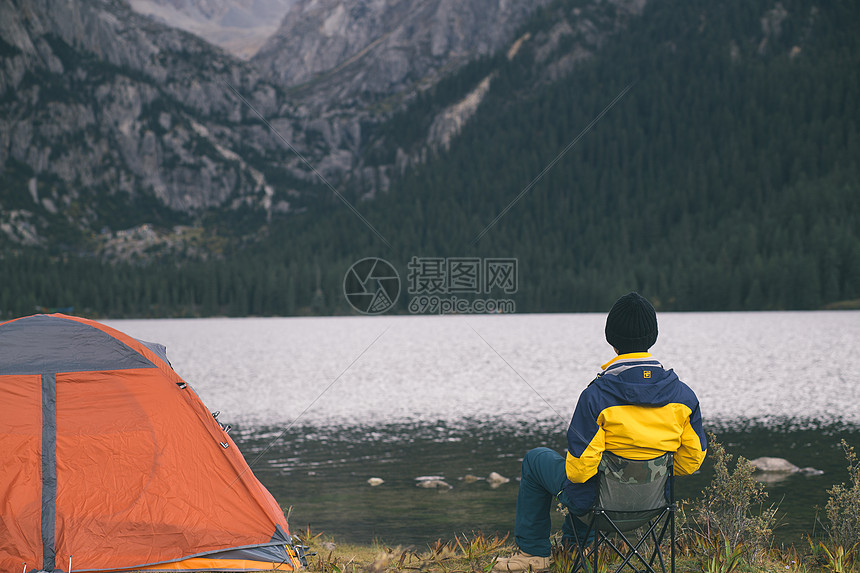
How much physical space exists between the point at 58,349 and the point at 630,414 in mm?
7444

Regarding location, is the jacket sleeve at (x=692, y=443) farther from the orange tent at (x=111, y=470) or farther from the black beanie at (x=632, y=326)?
the orange tent at (x=111, y=470)

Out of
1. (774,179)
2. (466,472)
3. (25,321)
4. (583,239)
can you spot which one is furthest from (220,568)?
(774,179)

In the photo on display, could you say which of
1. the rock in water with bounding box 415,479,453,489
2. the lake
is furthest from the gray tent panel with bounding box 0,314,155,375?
the rock in water with bounding box 415,479,453,489

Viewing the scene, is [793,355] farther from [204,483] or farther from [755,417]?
[204,483]

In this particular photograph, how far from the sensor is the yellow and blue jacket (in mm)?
6055

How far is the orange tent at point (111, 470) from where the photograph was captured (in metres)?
8.49

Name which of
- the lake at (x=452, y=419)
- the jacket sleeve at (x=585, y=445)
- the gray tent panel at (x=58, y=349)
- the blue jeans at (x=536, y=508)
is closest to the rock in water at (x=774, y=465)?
the lake at (x=452, y=419)

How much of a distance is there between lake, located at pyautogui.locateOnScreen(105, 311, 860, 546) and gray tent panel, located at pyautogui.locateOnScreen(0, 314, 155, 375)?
15.1ft

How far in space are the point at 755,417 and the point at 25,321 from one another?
77.5 ft

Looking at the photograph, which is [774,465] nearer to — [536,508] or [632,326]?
[536,508]

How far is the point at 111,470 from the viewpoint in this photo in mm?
9000

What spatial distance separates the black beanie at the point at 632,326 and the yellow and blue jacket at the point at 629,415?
0.40ft

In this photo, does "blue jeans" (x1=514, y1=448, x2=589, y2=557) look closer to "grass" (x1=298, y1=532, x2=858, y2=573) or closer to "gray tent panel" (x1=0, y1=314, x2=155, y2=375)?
"grass" (x1=298, y1=532, x2=858, y2=573)

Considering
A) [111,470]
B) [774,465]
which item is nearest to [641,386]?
[111,470]
